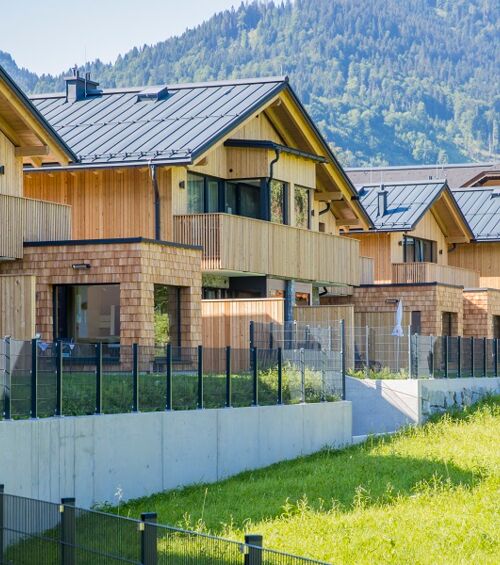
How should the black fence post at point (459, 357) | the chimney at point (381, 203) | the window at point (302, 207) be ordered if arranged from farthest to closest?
the chimney at point (381, 203)
the window at point (302, 207)
the black fence post at point (459, 357)

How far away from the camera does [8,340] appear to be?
20469 millimetres

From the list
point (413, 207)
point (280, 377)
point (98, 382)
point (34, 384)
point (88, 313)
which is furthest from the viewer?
point (413, 207)

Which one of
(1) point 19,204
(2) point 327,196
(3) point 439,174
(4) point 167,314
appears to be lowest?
(4) point 167,314

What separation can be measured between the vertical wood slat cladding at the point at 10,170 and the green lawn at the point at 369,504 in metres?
9.11

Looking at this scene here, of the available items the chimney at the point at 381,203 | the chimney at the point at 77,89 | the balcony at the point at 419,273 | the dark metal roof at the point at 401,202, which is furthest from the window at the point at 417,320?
the chimney at the point at 77,89

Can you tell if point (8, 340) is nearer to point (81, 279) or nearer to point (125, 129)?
point (81, 279)

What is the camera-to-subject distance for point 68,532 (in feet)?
47.5

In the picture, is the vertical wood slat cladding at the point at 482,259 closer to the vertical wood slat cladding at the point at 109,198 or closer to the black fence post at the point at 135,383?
the vertical wood slat cladding at the point at 109,198

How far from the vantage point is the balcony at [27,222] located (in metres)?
31.2

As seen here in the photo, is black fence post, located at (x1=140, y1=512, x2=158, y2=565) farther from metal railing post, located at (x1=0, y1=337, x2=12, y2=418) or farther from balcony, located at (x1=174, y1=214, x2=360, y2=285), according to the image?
balcony, located at (x1=174, y1=214, x2=360, y2=285)

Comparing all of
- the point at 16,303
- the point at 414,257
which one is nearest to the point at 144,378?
the point at 16,303

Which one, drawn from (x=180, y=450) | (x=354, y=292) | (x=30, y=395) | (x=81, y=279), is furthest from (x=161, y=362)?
(x=354, y=292)

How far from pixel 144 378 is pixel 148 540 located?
1062 centimetres

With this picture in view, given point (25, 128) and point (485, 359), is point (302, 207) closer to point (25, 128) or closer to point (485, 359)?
point (485, 359)
